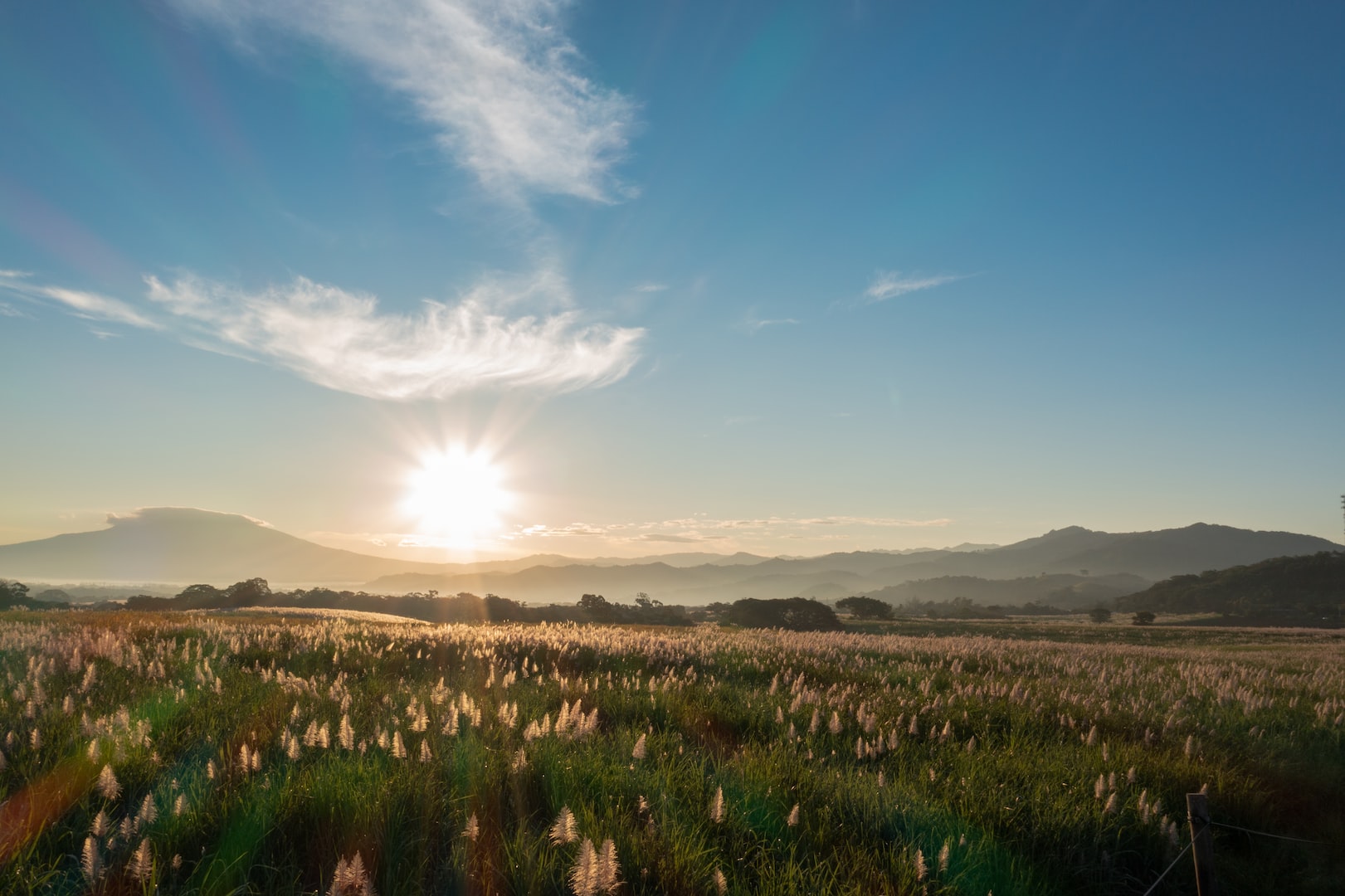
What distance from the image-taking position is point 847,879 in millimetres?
3316

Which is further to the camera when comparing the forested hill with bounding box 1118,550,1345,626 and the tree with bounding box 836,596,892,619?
the forested hill with bounding box 1118,550,1345,626

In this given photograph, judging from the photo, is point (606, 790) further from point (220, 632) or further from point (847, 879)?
point (220, 632)

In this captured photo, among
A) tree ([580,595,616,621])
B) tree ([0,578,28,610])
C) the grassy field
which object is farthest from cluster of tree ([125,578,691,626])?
the grassy field

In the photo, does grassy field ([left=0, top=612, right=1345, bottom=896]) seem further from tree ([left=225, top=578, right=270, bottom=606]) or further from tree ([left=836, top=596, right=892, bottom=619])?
tree ([left=836, top=596, right=892, bottom=619])

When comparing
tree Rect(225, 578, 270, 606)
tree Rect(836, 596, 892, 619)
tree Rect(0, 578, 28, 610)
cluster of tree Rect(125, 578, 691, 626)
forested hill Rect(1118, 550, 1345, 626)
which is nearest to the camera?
tree Rect(0, 578, 28, 610)

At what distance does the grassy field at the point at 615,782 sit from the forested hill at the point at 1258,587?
136477mm

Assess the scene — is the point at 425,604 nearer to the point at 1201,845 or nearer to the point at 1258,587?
the point at 1201,845

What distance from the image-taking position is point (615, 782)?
165 inches

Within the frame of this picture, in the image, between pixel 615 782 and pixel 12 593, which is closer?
pixel 615 782

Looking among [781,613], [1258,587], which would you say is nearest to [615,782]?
[781,613]

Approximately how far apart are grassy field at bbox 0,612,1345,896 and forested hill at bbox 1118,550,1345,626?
136 meters

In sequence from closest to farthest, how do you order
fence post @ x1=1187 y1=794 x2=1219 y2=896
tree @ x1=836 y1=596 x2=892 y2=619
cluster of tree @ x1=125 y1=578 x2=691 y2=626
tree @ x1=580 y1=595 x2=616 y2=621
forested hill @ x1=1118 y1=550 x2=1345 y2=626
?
fence post @ x1=1187 y1=794 x2=1219 y2=896 → cluster of tree @ x1=125 y1=578 x2=691 y2=626 → tree @ x1=580 y1=595 x2=616 y2=621 → tree @ x1=836 y1=596 x2=892 y2=619 → forested hill @ x1=1118 y1=550 x2=1345 y2=626

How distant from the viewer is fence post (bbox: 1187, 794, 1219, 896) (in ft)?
10.3

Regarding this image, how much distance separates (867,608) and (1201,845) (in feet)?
241
